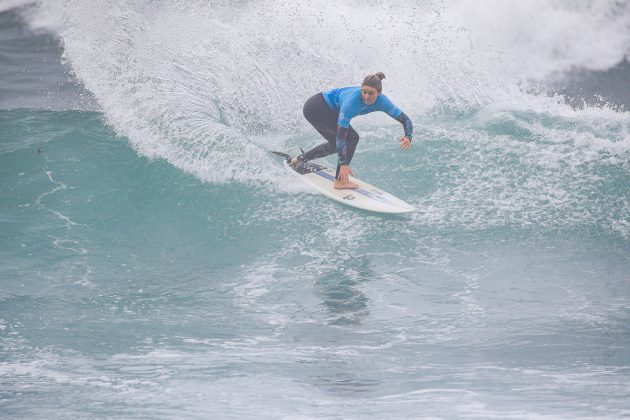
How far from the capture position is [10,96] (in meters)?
12.5

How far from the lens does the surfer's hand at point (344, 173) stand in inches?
318

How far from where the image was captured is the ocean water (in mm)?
4633

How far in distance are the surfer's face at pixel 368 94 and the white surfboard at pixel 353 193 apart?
3.84ft

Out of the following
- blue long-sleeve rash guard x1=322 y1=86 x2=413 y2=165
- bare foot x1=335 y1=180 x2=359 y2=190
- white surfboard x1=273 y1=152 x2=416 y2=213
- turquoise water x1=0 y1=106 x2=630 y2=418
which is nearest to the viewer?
turquoise water x1=0 y1=106 x2=630 y2=418

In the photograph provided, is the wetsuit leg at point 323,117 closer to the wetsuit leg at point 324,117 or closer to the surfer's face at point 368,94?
the wetsuit leg at point 324,117

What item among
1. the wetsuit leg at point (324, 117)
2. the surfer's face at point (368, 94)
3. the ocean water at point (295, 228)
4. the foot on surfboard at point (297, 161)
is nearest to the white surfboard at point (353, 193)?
the foot on surfboard at point (297, 161)

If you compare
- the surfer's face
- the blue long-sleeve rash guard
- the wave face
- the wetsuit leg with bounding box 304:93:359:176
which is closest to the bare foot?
the wetsuit leg with bounding box 304:93:359:176

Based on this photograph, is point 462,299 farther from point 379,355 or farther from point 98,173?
point 98,173

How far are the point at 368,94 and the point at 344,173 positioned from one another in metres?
1.09

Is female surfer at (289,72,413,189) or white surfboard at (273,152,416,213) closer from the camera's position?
female surfer at (289,72,413,189)

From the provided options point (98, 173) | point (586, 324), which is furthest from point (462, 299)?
point (98, 173)

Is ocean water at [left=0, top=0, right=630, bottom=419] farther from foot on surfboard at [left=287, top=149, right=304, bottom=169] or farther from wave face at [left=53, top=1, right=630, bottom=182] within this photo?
foot on surfboard at [left=287, top=149, right=304, bottom=169]

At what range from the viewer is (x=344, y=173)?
817 centimetres

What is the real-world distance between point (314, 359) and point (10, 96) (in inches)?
374
